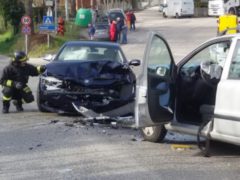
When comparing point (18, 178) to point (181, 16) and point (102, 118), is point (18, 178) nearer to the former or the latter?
point (102, 118)

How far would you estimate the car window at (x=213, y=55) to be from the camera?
8.22 metres

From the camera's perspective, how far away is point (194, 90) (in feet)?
27.9

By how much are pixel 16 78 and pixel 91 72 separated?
1.82 meters

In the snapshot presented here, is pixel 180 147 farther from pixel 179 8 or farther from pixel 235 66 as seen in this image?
pixel 179 8

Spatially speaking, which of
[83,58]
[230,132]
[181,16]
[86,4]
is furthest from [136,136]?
[86,4]

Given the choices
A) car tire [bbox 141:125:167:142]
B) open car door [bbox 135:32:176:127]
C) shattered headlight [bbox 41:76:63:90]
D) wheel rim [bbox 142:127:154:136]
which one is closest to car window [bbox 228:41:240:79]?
open car door [bbox 135:32:176:127]

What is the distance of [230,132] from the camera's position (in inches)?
297

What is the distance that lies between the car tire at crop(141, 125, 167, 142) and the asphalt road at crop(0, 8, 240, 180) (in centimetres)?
11

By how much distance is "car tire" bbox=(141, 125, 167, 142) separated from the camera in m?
9.20

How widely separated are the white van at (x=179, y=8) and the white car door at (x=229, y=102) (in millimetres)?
62348

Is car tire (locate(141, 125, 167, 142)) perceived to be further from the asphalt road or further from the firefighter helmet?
the firefighter helmet

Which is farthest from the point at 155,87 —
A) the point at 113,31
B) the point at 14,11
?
the point at 14,11

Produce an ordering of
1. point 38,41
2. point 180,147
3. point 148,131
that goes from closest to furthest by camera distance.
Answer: point 180,147, point 148,131, point 38,41

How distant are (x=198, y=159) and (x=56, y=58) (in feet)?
19.2
